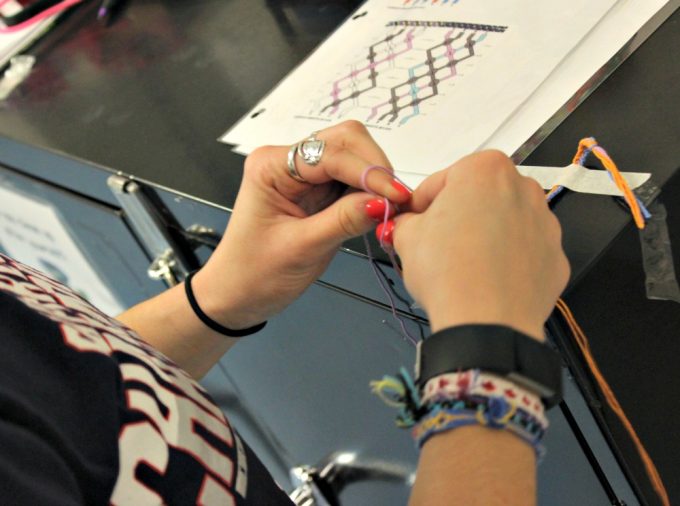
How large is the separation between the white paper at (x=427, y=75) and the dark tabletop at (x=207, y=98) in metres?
0.05

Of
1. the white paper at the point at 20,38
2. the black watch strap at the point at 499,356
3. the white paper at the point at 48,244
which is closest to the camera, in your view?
the black watch strap at the point at 499,356

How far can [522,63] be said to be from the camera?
67 cm

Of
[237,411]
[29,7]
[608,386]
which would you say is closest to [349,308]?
[608,386]

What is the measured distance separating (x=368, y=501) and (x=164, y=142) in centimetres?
49

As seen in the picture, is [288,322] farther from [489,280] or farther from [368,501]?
[489,280]

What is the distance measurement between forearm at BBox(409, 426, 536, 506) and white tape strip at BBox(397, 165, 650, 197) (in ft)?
0.72

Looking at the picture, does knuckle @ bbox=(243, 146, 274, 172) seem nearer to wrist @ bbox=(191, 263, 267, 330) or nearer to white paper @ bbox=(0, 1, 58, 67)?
wrist @ bbox=(191, 263, 267, 330)

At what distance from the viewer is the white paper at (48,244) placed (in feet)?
3.75

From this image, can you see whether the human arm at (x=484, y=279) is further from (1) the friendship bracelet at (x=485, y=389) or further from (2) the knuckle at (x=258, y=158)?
(2) the knuckle at (x=258, y=158)

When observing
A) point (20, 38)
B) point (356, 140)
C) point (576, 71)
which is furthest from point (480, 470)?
point (20, 38)

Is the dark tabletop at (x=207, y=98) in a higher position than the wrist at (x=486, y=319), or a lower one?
higher

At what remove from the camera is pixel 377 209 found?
527 millimetres

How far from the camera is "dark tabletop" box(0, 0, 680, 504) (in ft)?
1.85

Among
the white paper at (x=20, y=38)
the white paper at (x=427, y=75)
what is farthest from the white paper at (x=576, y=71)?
the white paper at (x=20, y=38)
